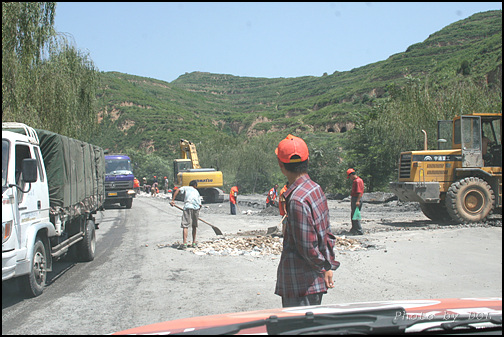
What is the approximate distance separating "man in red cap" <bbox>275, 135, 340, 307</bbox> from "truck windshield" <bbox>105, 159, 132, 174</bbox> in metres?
24.5

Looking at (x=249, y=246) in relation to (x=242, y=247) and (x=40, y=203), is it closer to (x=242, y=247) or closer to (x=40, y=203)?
(x=242, y=247)

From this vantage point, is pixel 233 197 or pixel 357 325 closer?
pixel 357 325

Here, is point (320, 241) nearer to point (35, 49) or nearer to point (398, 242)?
point (398, 242)

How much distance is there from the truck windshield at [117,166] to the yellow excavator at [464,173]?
56.4 ft

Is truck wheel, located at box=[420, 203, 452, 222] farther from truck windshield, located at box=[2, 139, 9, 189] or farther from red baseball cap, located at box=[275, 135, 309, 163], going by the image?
red baseball cap, located at box=[275, 135, 309, 163]

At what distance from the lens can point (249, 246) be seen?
36.4 feet

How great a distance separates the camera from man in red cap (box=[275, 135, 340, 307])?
3.30 meters

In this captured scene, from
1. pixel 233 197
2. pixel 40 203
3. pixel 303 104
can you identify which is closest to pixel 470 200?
pixel 233 197

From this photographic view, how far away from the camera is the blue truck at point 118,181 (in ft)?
85.4

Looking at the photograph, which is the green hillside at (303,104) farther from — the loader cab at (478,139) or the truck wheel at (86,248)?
the truck wheel at (86,248)

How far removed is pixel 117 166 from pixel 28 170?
2119 centimetres

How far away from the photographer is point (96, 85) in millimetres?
25031

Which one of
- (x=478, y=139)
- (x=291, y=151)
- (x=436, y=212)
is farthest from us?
(x=436, y=212)

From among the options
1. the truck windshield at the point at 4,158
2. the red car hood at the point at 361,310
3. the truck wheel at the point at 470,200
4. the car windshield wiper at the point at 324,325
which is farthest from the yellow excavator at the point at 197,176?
the car windshield wiper at the point at 324,325
